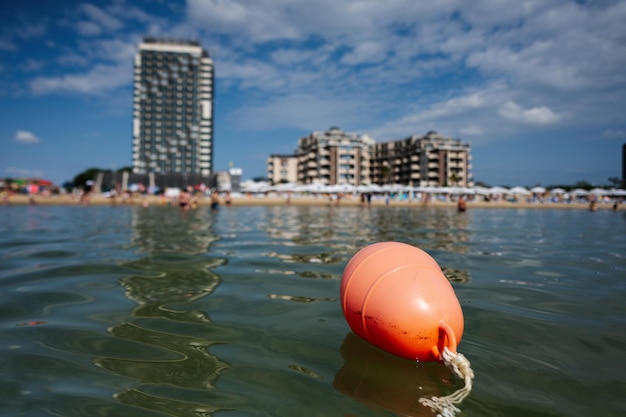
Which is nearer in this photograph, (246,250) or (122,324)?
(122,324)

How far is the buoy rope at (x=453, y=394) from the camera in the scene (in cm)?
252

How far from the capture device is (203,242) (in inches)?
443

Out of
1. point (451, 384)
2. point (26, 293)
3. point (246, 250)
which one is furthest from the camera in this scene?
point (246, 250)

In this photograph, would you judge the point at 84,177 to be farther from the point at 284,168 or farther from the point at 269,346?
the point at 269,346

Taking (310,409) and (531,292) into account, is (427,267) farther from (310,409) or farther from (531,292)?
(531,292)

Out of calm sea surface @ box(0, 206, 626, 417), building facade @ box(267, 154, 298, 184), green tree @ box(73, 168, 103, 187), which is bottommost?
calm sea surface @ box(0, 206, 626, 417)

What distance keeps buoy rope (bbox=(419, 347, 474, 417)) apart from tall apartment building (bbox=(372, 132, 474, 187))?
11113 centimetres

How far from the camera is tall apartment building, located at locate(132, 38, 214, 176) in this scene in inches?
4628

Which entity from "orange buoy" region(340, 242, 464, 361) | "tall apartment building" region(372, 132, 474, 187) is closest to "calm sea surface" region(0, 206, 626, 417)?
"orange buoy" region(340, 242, 464, 361)

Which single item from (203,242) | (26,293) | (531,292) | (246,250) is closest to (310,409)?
(531,292)

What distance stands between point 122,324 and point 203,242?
283 inches

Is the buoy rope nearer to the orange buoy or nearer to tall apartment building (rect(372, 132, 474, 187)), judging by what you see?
the orange buoy

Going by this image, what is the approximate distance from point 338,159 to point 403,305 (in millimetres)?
109642

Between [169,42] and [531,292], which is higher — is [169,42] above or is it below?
above
